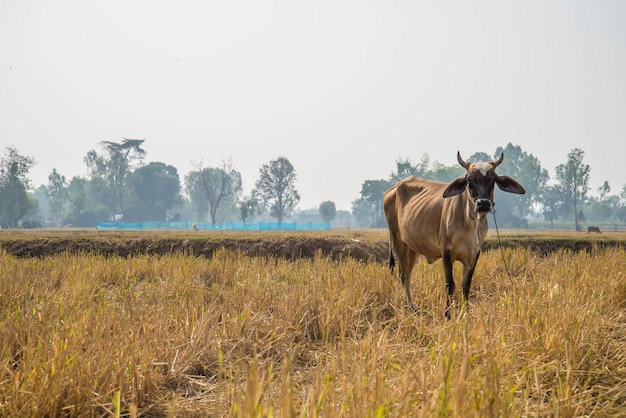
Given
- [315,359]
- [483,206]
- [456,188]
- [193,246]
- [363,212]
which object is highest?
[363,212]

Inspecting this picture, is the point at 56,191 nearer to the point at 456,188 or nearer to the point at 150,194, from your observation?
the point at 150,194

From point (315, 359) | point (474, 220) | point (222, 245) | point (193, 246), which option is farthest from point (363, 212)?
point (315, 359)

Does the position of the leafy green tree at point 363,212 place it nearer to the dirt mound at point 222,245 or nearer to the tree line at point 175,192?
the tree line at point 175,192

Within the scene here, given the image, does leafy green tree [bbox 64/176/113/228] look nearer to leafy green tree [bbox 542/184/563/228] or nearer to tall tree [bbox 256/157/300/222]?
tall tree [bbox 256/157/300/222]

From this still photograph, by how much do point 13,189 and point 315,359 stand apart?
76.9 metres

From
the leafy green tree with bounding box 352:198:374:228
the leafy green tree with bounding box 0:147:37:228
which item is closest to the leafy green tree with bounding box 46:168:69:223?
the leafy green tree with bounding box 0:147:37:228

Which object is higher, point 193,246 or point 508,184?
point 508,184

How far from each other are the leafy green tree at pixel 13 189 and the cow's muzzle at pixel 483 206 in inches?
2979

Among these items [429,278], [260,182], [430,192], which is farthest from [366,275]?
[260,182]

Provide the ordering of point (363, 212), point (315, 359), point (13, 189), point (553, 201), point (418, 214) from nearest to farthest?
1. point (315, 359)
2. point (418, 214)
3. point (13, 189)
4. point (553, 201)
5. point (363, 212)

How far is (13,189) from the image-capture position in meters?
69.1

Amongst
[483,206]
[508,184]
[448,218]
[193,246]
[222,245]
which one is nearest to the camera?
[483,206]

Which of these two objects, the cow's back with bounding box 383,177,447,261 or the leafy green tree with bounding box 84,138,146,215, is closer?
the cow's back with bounding box 383,177,447,261

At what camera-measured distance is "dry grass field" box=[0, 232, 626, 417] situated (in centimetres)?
246
